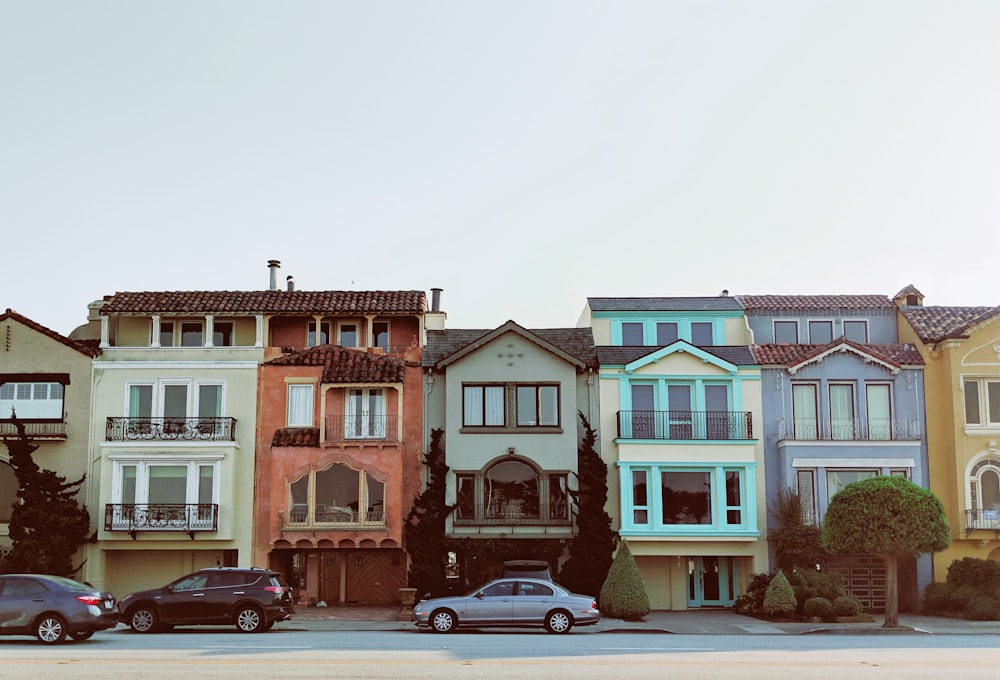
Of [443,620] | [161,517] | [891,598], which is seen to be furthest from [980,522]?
[161,517]

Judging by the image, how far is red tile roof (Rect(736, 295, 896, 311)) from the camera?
4225 cm

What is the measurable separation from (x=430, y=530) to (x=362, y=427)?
4.27 metres

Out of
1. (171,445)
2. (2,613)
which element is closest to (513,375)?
(171,445)

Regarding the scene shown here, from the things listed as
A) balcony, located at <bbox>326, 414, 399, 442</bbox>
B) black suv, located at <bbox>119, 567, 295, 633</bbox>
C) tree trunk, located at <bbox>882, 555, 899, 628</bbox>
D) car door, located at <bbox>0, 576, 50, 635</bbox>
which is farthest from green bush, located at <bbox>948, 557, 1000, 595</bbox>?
car door, located at <bbox>0, 576, 50, 635</bbox>

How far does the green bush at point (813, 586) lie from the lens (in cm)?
3422

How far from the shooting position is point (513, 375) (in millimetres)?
39562

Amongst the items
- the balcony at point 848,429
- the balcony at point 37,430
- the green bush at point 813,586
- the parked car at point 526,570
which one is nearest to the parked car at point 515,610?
the parked car at point 526,570

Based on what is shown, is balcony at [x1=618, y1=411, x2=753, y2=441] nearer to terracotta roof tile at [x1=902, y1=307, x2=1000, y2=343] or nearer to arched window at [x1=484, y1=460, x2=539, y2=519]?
arched window at [x1=484, y1=460, x2=539, y2=519]

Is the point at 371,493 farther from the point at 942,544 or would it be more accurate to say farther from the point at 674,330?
the point at 942,544

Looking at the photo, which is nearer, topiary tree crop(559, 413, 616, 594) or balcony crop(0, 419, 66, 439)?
topiary tree crop(559, 413, 616, 594)

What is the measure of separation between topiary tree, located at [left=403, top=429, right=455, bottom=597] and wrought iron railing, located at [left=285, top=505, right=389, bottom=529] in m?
1.04

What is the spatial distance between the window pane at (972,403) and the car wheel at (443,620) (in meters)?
20.4

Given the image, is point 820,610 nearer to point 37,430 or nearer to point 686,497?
point 686,497

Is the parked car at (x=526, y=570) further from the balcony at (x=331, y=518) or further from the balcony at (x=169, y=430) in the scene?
the balcony at (x=169, y=430)
